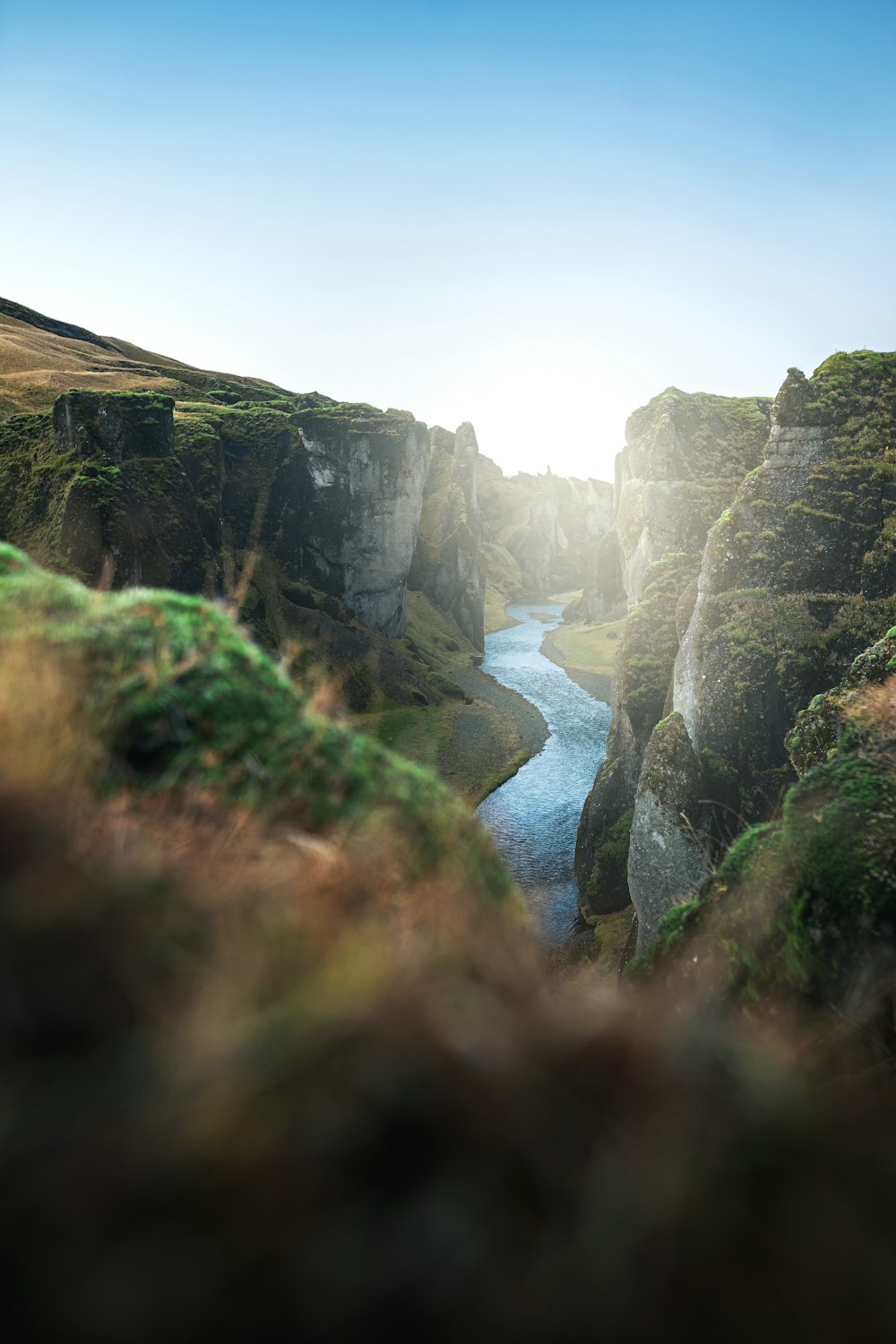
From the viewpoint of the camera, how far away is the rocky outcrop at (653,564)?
32.5m

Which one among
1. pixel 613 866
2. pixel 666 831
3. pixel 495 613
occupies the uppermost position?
pixel 666 831

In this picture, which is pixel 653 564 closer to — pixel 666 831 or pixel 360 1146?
pixel 666 831

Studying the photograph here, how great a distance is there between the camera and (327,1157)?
2.39m

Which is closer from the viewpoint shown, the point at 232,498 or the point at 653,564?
the point at 653,564

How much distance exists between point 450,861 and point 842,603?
2334 cm

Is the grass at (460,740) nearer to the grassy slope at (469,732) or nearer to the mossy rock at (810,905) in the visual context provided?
the grassy slope at (469,732)

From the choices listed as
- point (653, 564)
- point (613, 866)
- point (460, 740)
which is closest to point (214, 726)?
point (613, 866)

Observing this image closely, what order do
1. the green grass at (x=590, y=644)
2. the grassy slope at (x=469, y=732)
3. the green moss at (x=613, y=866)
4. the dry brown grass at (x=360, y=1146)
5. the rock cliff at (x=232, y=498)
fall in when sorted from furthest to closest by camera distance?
the green grass at (x=590, y=644)
the grassy slope at (x=469, y=732)
the rock cliff at (x=232, y=498)
the green moss at (x=613, y=866)
the dry brown grass at (x=360, y=1146)

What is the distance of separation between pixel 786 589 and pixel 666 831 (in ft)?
34.7

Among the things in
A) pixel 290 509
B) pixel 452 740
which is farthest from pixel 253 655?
A: pixel 290 509

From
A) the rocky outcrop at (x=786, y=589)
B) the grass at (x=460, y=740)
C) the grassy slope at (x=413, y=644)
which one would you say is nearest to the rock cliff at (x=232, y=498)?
the grassy slope at (x=413, y=644)

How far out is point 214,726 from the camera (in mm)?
5266

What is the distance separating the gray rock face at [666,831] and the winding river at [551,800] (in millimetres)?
4601

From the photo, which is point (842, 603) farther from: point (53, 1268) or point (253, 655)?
point (53, 1268)
